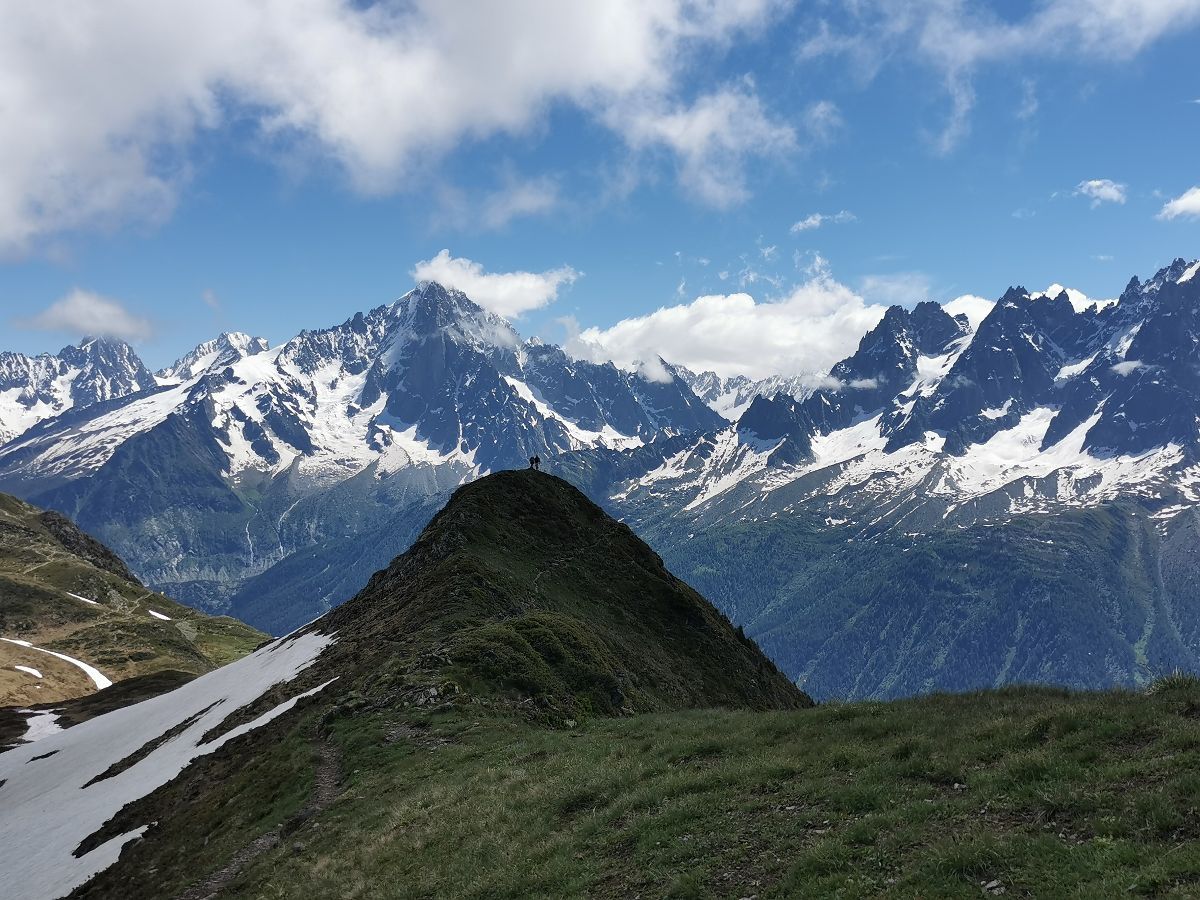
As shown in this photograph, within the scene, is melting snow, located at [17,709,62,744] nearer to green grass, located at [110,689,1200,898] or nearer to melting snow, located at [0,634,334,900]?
melting snow, located at [0,634,334,900]

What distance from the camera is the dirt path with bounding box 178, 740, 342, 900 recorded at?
27609mm

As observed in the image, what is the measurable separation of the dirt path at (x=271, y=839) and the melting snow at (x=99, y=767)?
12.3 meters

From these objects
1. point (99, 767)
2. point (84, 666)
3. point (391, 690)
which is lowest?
point (391, 690)

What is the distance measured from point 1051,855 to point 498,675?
33327mm

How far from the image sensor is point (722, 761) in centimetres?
2403

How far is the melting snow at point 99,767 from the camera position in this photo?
39.6 m

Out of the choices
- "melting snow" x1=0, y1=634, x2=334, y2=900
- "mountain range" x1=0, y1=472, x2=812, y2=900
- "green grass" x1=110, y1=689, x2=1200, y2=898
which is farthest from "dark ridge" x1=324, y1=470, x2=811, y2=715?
"green grass" x1=110, y1=689, x2=1200, y2=898

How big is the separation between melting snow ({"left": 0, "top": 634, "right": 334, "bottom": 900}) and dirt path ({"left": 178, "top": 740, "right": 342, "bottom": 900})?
1227 cm

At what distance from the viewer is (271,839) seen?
96.1 ft

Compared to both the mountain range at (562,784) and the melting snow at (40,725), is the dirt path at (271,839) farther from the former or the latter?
the melting snow at (40,725)

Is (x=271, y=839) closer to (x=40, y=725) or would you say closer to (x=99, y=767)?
(x=99, y=767)

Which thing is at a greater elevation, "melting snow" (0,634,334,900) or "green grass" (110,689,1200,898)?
"melting snow" (0,634,334,900)

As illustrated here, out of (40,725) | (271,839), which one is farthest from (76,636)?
(271,839)

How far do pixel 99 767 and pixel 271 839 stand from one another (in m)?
40.0
